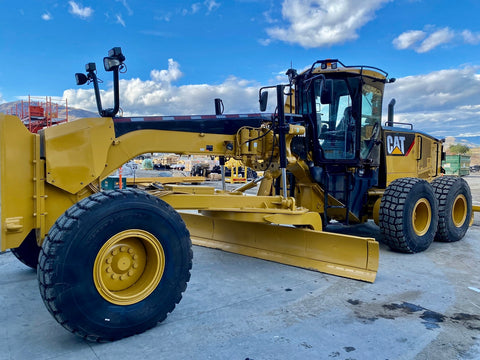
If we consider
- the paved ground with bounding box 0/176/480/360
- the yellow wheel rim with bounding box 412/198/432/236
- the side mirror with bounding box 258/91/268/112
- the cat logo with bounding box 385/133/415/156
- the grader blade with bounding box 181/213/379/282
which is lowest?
the paved ground with bounding box 0/176/480/360

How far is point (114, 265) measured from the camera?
3.16 metres

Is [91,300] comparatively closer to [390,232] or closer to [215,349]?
[215,349]

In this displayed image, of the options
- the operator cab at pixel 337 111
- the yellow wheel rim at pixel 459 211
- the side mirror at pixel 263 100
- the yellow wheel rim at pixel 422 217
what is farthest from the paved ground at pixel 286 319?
the yellow wheel rim at pixel 459 211

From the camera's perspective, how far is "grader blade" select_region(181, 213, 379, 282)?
468 centimetres

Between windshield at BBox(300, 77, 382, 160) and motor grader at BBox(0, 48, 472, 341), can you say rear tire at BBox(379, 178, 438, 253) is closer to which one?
motor grader at BBox(0, 48, 472, 341)

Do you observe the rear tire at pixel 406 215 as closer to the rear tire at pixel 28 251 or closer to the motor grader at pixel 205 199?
the motor grader at pixel 205 199

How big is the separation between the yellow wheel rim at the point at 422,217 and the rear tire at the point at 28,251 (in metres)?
5.34

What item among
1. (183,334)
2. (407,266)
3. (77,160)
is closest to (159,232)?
(183,334)

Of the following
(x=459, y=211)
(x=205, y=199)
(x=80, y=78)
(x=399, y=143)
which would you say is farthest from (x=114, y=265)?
(x=459, y=211)

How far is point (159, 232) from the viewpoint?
3.25 m

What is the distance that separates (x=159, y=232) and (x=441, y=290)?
320cm

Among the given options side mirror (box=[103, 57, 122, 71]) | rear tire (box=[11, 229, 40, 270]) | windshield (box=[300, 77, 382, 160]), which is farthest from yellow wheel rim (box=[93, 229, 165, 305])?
windshield (box=[300, 77, 382, 160])

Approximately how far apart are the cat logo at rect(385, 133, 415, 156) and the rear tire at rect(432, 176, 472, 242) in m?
0.80

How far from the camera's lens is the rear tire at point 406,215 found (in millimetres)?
5789
